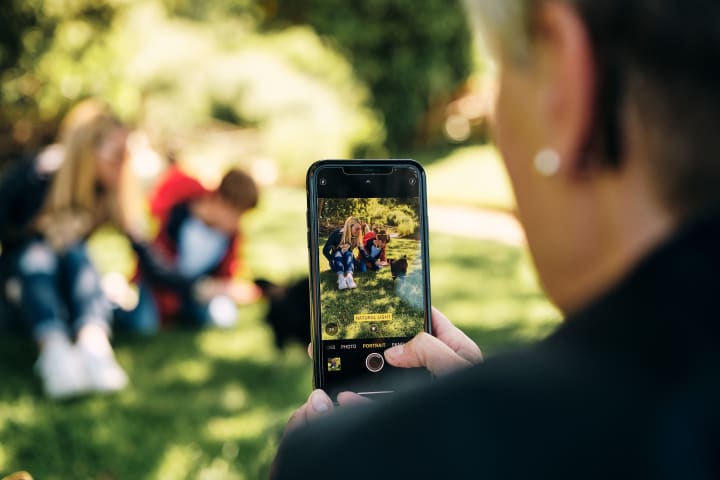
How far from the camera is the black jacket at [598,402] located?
62cm

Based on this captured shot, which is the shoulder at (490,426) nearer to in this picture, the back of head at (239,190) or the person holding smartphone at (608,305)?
the person holding smartphone at (608,305)

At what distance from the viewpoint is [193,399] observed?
392cm

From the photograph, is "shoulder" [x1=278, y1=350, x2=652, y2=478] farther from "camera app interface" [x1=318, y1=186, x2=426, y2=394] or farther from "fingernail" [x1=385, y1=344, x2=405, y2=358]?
"camera app interface" [x1=318, y1=186, x2=426, y2=394]

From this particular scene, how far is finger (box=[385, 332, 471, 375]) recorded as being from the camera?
4.26ft

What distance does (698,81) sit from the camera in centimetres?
66

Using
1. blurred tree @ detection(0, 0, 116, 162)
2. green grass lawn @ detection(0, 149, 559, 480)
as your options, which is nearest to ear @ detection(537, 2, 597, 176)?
green grass lawn @ detection(0, 149, 559, 480)

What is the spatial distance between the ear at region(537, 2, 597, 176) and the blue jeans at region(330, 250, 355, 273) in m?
0.85

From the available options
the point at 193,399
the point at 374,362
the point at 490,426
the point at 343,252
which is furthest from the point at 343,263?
the point at 193,399

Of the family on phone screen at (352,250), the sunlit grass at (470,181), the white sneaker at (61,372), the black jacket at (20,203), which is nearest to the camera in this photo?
the family on phone screen at (352,250)

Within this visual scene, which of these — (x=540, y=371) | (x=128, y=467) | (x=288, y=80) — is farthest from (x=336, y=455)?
(x=288, y=80)

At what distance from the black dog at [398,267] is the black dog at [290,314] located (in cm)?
265

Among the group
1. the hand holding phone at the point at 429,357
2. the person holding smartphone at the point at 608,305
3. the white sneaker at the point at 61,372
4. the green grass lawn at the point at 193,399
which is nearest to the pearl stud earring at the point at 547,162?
the person holding smartphone at the point at 608,305

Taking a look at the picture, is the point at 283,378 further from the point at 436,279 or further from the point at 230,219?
the point at 436,279

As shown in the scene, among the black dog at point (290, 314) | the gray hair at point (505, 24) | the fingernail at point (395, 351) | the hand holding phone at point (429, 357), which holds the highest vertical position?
the black dog at point (290, 314)
